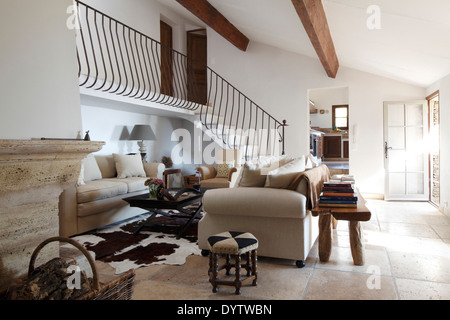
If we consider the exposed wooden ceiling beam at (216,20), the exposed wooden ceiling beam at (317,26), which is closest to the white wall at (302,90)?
the exposed wooden ceiling beam at (216,20)

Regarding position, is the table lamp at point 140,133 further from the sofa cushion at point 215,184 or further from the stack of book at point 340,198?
the stack of book at point 340,198

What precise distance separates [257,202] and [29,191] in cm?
185

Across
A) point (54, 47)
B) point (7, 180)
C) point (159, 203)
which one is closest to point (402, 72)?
point (159, 203)

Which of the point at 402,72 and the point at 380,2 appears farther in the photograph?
the point at 402,72

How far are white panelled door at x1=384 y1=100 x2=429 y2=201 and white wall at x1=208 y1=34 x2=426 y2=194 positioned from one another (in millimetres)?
143

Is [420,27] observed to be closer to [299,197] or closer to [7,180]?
[299,197]

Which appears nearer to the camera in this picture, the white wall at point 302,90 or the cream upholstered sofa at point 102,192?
the cream upholstered sofa at point 102,192

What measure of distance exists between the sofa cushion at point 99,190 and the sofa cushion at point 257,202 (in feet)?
5.64

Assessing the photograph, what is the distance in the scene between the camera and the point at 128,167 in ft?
17.8

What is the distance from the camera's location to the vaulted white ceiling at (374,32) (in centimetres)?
327

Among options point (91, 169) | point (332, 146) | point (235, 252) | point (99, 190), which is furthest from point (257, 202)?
point (332, 146)

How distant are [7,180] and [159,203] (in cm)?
258

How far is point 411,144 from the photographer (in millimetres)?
6250

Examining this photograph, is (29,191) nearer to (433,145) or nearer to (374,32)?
(374,32)
